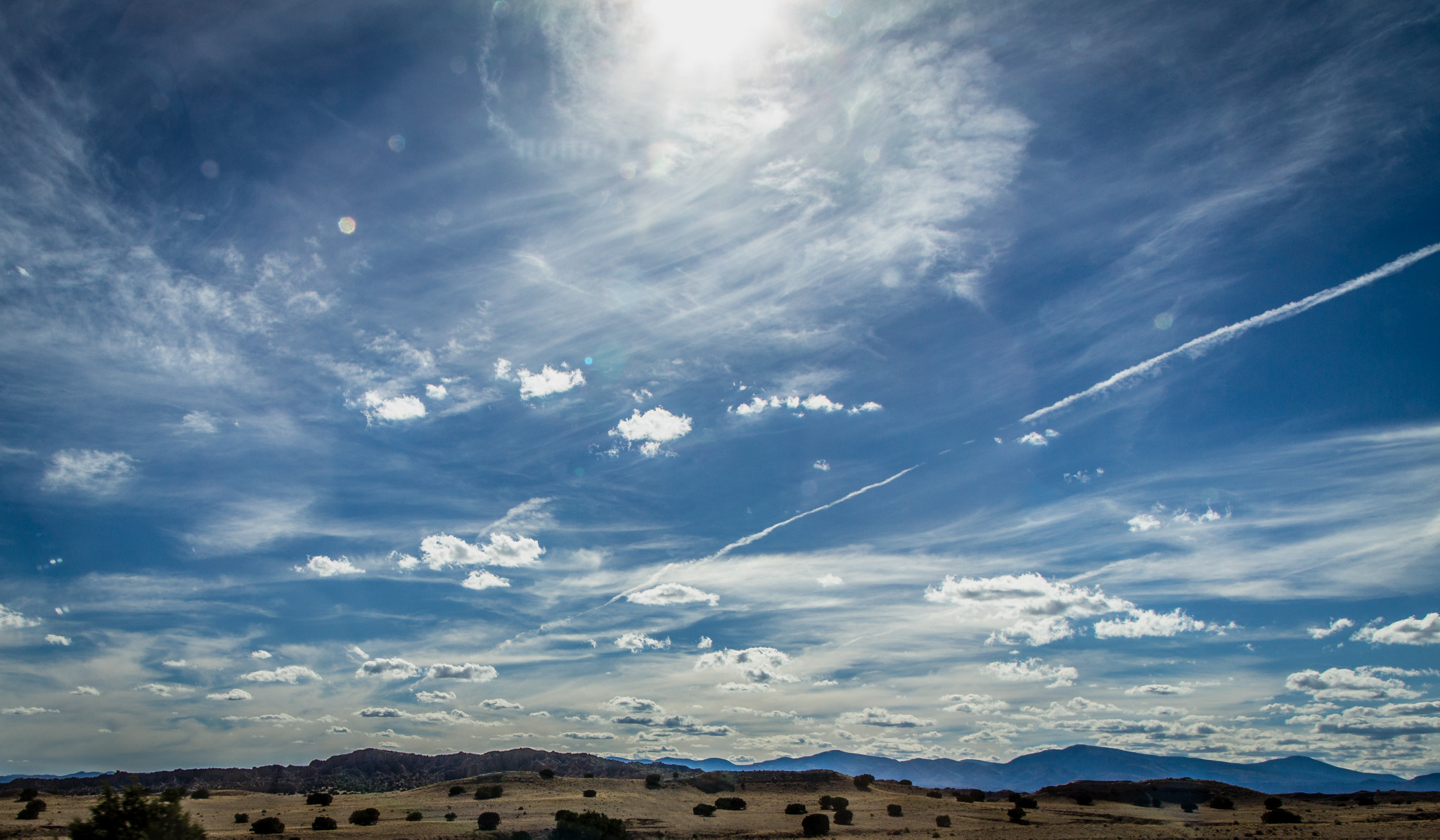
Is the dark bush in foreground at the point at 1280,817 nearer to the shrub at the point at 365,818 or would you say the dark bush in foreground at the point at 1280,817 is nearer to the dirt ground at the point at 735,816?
the dirt ground at the point at 735,816

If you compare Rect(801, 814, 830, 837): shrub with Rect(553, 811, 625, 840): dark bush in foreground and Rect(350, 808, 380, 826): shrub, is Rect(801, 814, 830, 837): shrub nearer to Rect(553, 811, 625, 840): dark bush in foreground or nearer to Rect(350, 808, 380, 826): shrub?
Rect(553, 811, 625, 840): dark bush in foreground

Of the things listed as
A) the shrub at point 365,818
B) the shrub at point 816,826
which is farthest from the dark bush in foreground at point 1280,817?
the shrub at point 365,818

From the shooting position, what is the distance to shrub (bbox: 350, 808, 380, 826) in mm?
51219

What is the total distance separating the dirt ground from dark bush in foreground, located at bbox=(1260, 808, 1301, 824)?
115 centimetres

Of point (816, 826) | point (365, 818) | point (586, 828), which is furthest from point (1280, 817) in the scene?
point (365, 818)

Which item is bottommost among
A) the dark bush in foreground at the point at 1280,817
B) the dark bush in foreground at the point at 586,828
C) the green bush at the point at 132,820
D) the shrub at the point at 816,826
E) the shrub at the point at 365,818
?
the dark bush in foreground at the point at 1280,817

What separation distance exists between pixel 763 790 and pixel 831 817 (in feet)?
78.7

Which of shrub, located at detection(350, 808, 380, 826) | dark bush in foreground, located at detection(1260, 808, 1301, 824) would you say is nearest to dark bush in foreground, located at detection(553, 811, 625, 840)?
shrub, located at detection(350, 808, 380, 826)

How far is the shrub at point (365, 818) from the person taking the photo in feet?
168

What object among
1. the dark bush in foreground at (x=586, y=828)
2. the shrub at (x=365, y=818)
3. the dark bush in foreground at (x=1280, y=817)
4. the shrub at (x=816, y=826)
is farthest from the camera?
the dark bush in foreground at (x=1280, y=817)

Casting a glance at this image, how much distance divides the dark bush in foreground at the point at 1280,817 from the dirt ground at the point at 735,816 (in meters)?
1.15

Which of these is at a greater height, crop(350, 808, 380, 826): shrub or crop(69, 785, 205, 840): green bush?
crop(69, 785, 205, 840): green bush

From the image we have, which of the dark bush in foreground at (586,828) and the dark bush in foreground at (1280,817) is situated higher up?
the dark bush in foreground at (586,828)

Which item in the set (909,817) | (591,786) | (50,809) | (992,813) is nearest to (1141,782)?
(992,813)
